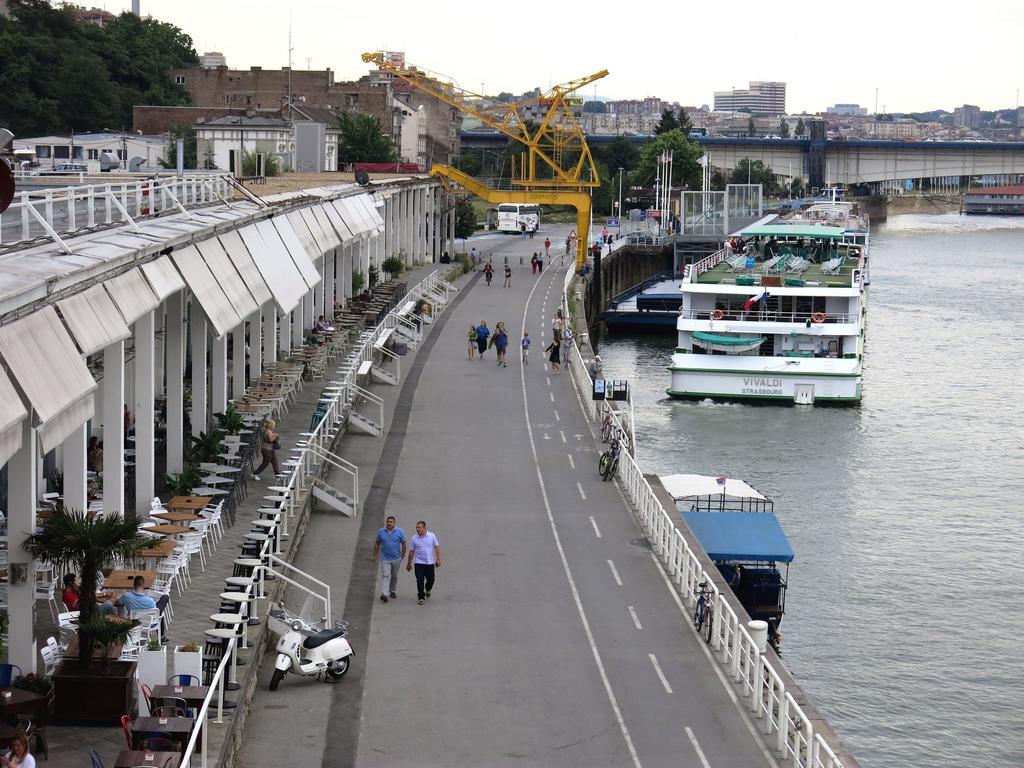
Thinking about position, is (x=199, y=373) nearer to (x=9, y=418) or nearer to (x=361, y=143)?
(x=9, y=418)

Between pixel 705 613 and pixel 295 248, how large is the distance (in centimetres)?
1817

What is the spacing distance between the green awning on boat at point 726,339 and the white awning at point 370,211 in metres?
12.0

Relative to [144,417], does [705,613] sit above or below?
below

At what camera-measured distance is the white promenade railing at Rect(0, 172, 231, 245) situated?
63.2 feet

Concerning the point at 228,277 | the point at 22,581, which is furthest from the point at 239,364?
the point at 22,581

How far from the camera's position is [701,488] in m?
30.2

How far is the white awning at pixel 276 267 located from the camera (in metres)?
29.9

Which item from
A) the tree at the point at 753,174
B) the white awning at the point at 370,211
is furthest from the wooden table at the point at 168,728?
the tree at the point at 753,174

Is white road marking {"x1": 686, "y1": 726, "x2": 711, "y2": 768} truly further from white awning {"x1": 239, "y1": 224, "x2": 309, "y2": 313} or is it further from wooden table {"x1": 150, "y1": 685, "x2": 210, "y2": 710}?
white awning {"x1": 239, "y1": 224, "x2": 309, "y2": 313}

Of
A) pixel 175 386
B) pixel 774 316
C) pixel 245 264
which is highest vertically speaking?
pixel 245 264

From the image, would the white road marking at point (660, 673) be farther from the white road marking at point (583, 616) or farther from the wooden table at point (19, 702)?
the wooden table at point (19, 702)

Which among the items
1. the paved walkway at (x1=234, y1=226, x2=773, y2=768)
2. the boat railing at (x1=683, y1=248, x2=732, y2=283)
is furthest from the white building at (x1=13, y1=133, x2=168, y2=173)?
the paved walkway at (x1=234, y1=226, x2=773, y2=768)

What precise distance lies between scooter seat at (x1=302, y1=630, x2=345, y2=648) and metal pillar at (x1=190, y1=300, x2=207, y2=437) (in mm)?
10799

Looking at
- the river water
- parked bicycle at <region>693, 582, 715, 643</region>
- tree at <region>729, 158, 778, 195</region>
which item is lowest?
the river water
